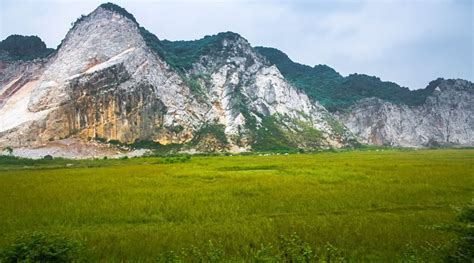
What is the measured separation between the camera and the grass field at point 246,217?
1026cm

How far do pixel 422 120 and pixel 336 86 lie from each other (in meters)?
39.6

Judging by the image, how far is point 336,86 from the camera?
171250 mm

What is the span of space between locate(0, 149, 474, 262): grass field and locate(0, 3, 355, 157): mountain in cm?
7298

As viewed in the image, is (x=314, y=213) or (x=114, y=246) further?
(x=314, y=213)

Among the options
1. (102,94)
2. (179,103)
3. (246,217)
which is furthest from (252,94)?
(246,217)

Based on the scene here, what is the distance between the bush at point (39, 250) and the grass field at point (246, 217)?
0.74 metres

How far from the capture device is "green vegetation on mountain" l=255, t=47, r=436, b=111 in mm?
151250

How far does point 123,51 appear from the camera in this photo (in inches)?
4144

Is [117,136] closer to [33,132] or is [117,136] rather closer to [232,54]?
[33,132]

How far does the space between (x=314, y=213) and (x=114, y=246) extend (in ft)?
24.9

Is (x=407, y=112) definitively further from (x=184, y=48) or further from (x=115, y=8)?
(x=115, y=8)

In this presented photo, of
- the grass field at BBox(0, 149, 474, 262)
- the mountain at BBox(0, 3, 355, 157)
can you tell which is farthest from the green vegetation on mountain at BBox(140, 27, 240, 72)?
the grass field at BBox(0, 149, 474, 262)

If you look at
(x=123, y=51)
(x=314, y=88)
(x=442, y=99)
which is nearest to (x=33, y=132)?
(x=123, y=51)

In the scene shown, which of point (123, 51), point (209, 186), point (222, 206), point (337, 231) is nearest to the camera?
point (337, 231)
